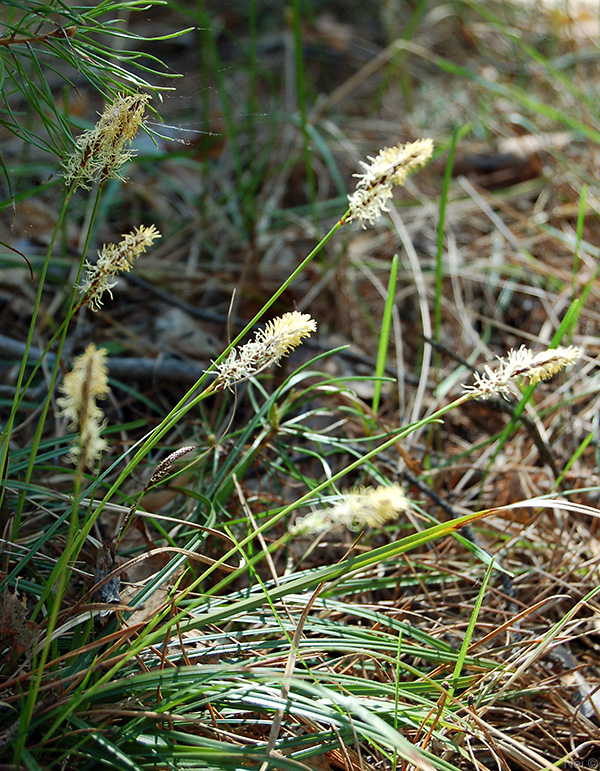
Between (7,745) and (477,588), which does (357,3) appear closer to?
(477,588)

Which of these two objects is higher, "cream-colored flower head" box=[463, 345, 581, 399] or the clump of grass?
"cream-colored flower head" box=[463, 345, 581, 399]

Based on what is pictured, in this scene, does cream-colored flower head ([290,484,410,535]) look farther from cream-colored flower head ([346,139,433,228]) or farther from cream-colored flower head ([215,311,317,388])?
cream-colored flower head ([346,139,433,228])

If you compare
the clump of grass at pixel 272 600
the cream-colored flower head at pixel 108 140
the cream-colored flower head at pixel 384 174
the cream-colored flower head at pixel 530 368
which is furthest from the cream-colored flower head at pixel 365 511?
the cream-colored flower head at pixel 108 140

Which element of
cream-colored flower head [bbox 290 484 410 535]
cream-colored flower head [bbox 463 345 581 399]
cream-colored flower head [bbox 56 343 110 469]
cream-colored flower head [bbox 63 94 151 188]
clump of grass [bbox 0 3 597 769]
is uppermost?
cream-colored flower head [bbox 63 94 151 188]

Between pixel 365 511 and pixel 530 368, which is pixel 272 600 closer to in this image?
pixel 365 511

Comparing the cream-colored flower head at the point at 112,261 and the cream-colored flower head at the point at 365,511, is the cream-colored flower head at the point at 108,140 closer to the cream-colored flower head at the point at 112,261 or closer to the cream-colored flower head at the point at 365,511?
the cream-colored flower head at the point at 112,261

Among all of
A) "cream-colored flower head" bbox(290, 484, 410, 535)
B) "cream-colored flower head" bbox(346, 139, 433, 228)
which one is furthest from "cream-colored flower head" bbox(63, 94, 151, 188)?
"cream-colored flower head" bbox(290, 484, 410, 535)

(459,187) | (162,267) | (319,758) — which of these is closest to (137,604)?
(319,758)

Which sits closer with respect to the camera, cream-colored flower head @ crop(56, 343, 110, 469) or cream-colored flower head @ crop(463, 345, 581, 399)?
cream-colored flower head @ crop(56, 343, 110, 469)
